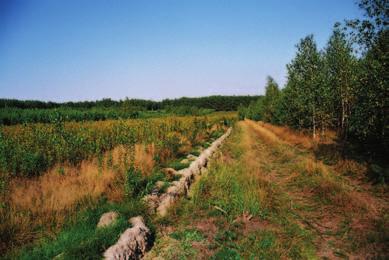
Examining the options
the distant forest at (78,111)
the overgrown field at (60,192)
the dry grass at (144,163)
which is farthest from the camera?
the distant forest at (78,111)

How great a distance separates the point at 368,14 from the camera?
30.9 ft

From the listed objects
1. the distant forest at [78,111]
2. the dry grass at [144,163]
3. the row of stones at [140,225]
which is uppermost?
the distant forest at [78,111]

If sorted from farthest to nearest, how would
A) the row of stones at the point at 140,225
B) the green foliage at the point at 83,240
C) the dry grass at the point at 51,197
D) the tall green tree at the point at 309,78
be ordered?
the tall green tree at the point at 309,78 → the dry grass at the point at 51,197 → the row of stones at the point at 140,225 → the green foliage at the point at 83,240

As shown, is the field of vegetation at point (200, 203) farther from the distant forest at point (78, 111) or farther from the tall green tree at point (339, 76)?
the tall green tree at point (339, 76)

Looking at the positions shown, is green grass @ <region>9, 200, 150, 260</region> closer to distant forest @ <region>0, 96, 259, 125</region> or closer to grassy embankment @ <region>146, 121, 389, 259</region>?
grassy embankment @ <region>146, 121, 389, 259</region>

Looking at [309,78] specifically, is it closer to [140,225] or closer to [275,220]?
[275,220]

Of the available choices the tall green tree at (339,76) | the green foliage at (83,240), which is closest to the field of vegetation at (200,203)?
the green foliage at (83,240)

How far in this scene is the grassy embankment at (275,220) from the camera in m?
4.68

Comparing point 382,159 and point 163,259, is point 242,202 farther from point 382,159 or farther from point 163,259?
point 382,159

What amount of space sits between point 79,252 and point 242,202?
408 cm

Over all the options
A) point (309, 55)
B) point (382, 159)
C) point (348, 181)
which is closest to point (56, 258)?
point (348, 181)

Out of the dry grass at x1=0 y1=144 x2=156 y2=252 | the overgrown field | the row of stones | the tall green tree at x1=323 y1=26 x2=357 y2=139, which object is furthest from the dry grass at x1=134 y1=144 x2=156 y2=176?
the tall green tree at x1=323 y1=26 x2=357 y2=139

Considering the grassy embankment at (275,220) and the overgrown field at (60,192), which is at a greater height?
the overgrown field at (60,192)

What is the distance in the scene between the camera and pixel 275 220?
234 inches
